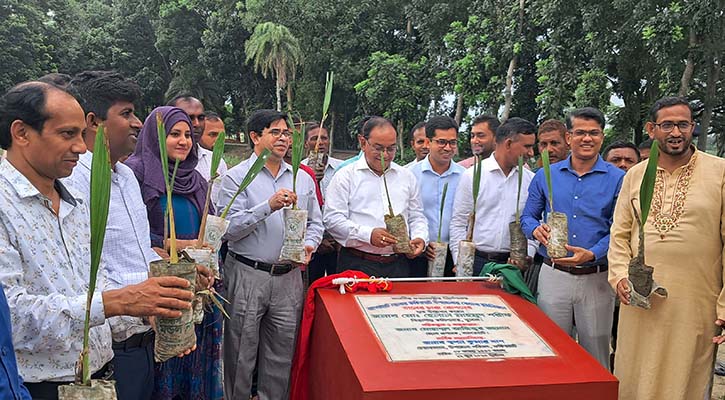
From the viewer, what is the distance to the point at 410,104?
1856 cm

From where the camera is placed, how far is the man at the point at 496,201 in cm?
354

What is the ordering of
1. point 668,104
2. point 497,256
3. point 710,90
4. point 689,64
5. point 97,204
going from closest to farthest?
point 97,204, point 668,104, point 497,256, point 689,64, point 710,90

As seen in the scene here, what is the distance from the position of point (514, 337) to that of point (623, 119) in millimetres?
13559

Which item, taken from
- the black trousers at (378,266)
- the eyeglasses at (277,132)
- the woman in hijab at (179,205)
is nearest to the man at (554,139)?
the black trousers at (378,266)

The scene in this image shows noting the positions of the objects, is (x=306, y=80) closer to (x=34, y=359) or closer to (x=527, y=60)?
(x=527, y=60)

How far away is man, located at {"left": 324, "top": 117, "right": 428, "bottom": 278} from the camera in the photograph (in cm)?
354

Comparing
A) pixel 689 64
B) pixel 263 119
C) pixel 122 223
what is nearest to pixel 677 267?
pixel 263 119

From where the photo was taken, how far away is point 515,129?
12.0ft

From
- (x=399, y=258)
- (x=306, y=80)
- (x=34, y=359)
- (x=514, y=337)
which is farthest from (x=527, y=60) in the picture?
(x=34, y=359)

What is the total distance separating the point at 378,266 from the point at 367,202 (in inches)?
16.5

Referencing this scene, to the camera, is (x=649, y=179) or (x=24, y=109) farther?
(x=649, y=179)

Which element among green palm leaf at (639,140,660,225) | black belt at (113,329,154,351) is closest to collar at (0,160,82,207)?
black belt at (113,329,154,351)

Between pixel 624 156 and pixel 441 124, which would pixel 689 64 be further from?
pixel 441 124

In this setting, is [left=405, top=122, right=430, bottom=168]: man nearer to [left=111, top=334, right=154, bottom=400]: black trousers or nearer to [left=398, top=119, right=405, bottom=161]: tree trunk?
[left=111, top=334, right=154, bottom=400]: black trousers
